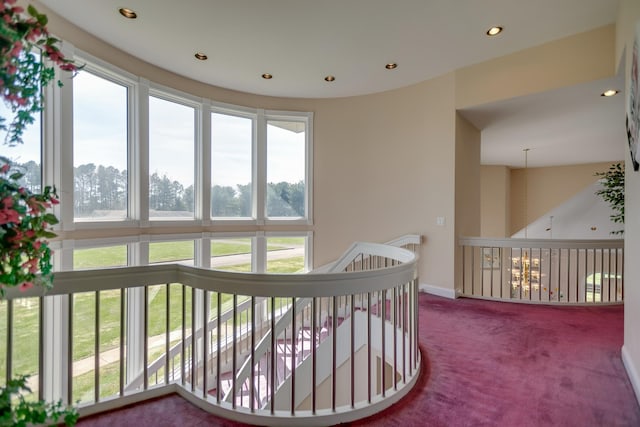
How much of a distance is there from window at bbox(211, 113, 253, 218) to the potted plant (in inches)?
149

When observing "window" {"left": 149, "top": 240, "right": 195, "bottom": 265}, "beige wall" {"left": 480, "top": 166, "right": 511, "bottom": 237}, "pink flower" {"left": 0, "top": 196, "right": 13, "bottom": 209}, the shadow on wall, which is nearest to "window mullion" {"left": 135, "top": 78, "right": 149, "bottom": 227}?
"window" {"left": 149, "top": 240, "right": 195, "bottom": 265}

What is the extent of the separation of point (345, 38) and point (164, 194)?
117 inches

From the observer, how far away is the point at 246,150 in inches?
202

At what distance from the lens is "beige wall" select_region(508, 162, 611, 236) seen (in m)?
8.59

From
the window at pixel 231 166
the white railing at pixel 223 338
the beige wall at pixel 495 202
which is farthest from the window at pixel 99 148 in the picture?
the beige wall at pixel 495 202

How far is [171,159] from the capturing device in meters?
4.36

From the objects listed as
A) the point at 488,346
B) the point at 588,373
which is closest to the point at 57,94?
the point at 488,346

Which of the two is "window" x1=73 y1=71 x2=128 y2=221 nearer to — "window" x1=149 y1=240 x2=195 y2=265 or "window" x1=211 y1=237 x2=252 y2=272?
"window" x1=149 y1=240 x2=195 y2=265

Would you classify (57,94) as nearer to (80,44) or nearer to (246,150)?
(80,44)

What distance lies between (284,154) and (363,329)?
3133mm

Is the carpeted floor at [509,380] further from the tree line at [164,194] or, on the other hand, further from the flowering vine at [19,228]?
the tree line at [164,194]

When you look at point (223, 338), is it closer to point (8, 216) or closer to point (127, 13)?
point (127, 13)

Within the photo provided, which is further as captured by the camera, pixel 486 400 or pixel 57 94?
pixel 57 94

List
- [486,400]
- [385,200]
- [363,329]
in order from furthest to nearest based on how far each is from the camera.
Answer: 1. [385,200]
2. [363,329]
3. [486,400]
